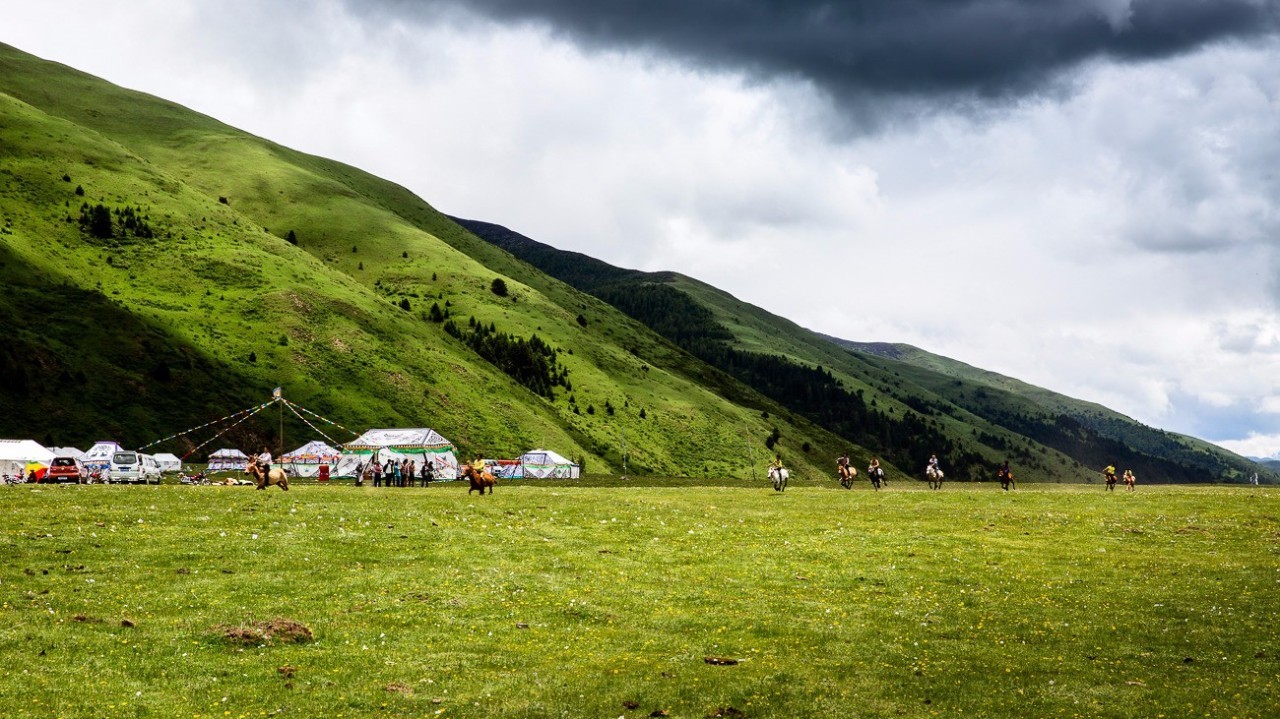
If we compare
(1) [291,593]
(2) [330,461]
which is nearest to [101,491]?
(1) [291,593]

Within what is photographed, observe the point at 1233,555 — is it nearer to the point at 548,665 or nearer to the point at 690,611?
the point at 690,611

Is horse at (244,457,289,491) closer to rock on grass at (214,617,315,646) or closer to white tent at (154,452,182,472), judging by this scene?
rock on grass at (214,617,315,646)

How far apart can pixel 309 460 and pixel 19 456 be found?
32923 mm

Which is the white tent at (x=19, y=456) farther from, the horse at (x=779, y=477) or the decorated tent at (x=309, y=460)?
the horse at (x=779, y=477)

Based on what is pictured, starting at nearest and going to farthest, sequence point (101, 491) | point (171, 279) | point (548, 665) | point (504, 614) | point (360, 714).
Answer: point (360, 714)
point (548, 665)
point (504, 614)
point (101, 491)
point (171, 279)

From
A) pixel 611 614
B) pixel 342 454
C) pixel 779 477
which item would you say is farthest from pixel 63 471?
pixel 611 614

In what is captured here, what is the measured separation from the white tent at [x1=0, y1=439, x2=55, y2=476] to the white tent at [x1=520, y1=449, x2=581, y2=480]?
6071cm

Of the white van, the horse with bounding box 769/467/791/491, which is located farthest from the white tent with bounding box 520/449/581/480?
the horse with bounding box 769/467/791/491

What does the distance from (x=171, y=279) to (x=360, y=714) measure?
517 ft

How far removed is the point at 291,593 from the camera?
23812 mm

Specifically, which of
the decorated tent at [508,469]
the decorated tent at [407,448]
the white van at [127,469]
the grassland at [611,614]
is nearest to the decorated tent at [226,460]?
the decorated tent at [407,448]

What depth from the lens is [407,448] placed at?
322 feet

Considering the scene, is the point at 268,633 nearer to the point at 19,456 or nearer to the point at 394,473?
the point at 394,473

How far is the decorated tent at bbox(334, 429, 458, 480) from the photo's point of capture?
321 ft
